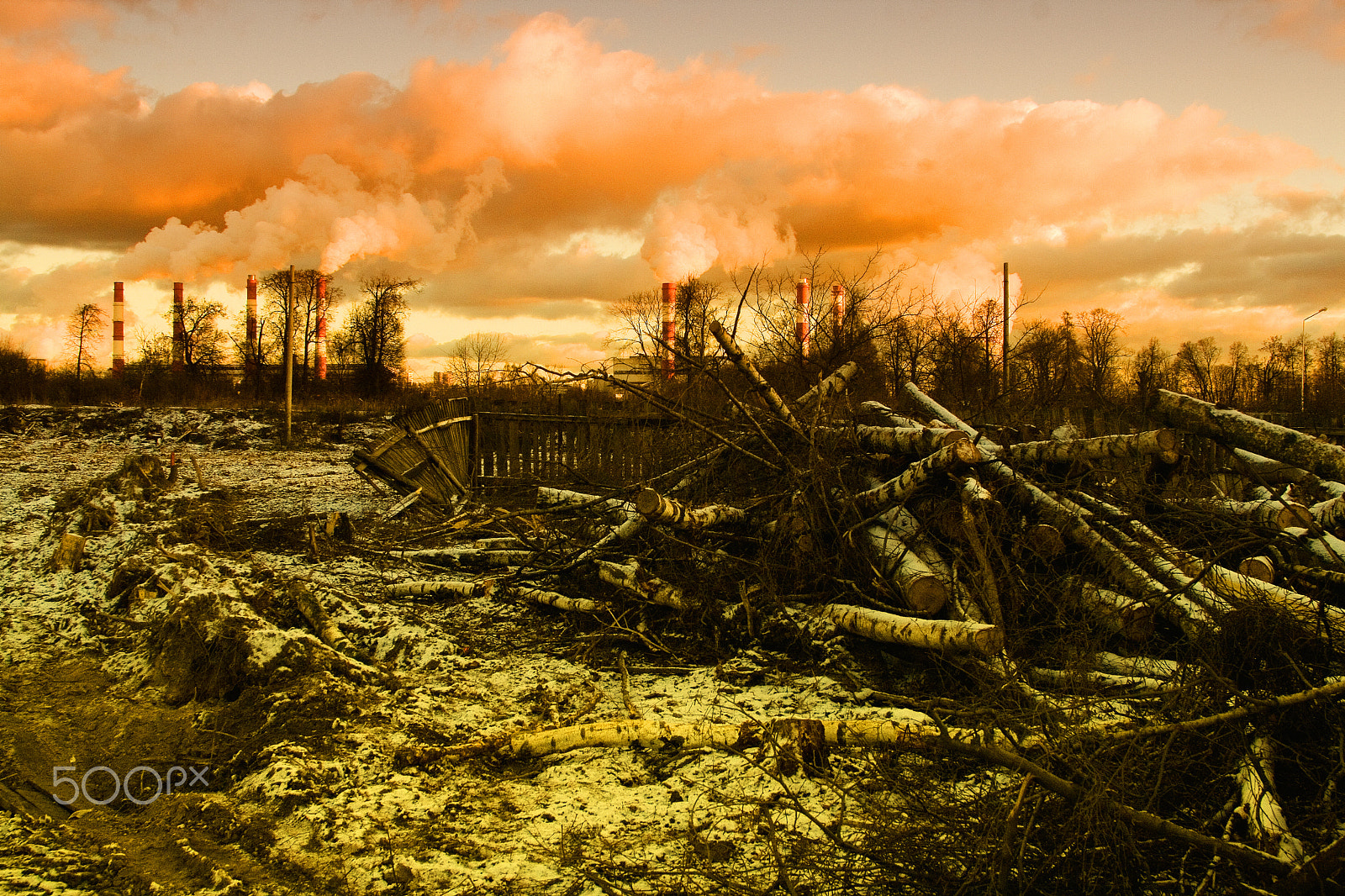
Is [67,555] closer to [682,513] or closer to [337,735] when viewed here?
[337,735]

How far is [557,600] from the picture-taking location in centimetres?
503

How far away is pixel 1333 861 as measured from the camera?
6.15 feet

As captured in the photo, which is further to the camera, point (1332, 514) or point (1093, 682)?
point (1332, 514)

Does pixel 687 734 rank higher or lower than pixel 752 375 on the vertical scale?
lower

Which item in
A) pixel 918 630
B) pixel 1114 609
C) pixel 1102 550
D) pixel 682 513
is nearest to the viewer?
pixel 918 630

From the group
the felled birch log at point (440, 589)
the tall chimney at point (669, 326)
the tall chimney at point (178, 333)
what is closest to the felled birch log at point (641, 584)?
the felled birch log at point (440, 589)

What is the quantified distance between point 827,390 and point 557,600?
99.8 inches

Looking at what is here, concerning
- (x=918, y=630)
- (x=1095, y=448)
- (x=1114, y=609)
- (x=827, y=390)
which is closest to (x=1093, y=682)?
(x=1114, y=609)

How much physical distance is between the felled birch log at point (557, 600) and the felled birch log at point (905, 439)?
6.56 ft

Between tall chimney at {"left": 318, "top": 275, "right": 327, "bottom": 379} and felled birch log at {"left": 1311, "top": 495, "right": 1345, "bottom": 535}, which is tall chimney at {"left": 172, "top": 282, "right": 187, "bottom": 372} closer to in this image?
tall chimney at {"left": 318, "top": 275, "right": 327, "bottom": 379}

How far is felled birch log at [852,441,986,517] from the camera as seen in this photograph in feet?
13.6

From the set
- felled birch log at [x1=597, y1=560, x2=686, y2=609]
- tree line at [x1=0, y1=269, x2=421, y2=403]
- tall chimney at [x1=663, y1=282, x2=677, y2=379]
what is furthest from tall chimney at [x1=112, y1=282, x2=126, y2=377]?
felled birch log at [x1=597, y1=560, x2=686, y2=609]

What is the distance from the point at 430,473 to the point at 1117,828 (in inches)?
319

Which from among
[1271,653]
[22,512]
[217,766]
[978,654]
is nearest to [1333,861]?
[1271,653]
